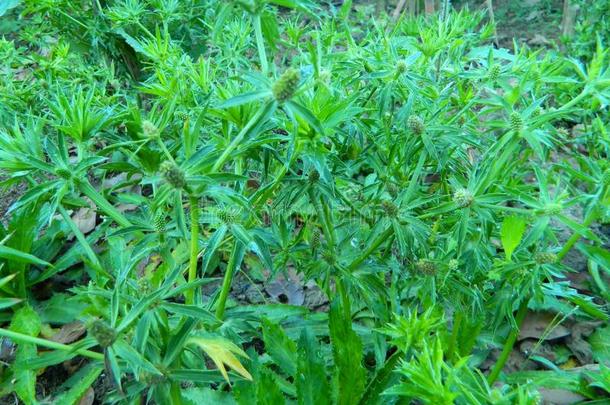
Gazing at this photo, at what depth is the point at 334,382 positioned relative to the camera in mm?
1490

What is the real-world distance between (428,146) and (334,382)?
0.67 metres

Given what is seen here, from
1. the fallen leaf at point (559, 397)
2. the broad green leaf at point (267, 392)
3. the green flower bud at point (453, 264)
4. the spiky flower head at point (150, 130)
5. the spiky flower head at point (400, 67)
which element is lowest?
the fallen leaf at point (559, 397)

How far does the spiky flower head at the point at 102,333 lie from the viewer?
3.47 feet

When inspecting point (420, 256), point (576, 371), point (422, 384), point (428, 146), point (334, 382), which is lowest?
point (576, 371)

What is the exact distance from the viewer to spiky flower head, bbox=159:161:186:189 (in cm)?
107

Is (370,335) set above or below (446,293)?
below

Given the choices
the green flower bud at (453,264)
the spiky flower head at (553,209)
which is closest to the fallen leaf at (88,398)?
the green flower bud at (453,264)

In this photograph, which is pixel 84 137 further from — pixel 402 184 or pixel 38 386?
pixel 38 386

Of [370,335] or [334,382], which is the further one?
Answer: [370,335]

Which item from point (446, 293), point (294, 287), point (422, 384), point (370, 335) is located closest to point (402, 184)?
point (446, 293)

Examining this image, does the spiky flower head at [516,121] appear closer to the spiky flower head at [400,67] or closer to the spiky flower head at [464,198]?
the spiky flower head at [464,198]

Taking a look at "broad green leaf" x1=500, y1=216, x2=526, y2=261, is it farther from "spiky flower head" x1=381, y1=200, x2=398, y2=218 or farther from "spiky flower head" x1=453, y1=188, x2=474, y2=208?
"spiky flower head" x1=381, y1=200, x2=398, y2=218

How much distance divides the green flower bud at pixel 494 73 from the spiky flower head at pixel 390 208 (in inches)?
16.1

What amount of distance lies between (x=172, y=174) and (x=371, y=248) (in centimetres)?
55
